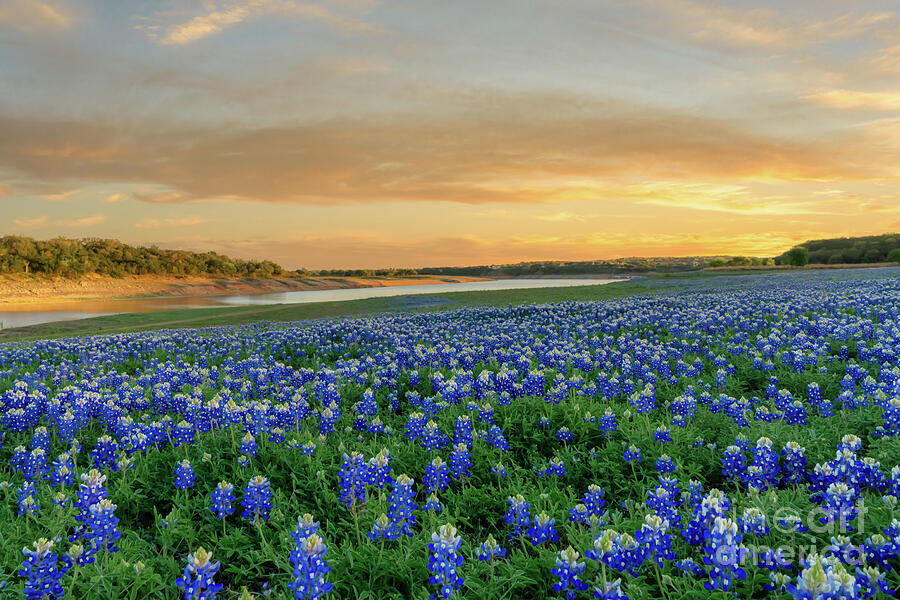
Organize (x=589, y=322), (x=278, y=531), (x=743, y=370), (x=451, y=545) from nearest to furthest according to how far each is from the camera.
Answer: (x=451, y=545) < (x=278, y=531) < (x=743, y=370) < (x=589, y=322)

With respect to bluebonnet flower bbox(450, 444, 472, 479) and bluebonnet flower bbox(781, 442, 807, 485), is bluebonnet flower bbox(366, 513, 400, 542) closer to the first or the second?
bluebonnet flower bbox(450, 444, 472, 479)

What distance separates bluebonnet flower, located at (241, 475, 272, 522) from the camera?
173 inches

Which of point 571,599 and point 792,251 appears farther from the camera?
point 792,251

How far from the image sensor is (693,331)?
1367 centimetres

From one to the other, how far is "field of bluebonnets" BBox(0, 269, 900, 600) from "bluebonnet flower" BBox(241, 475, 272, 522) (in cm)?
5

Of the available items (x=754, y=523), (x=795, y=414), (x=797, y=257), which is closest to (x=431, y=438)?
(x=754, y=523)

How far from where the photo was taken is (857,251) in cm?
11412

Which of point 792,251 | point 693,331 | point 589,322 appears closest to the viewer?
point 693,331

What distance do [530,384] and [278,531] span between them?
4173 mm

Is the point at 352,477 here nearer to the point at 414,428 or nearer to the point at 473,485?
the point at 473,485

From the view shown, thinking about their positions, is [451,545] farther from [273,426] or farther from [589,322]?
[589,322]

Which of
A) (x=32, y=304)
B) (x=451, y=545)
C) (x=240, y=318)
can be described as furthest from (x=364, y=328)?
(x=32, y=304)

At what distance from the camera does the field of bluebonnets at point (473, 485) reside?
3.28 meters

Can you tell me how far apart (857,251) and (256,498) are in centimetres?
14768
